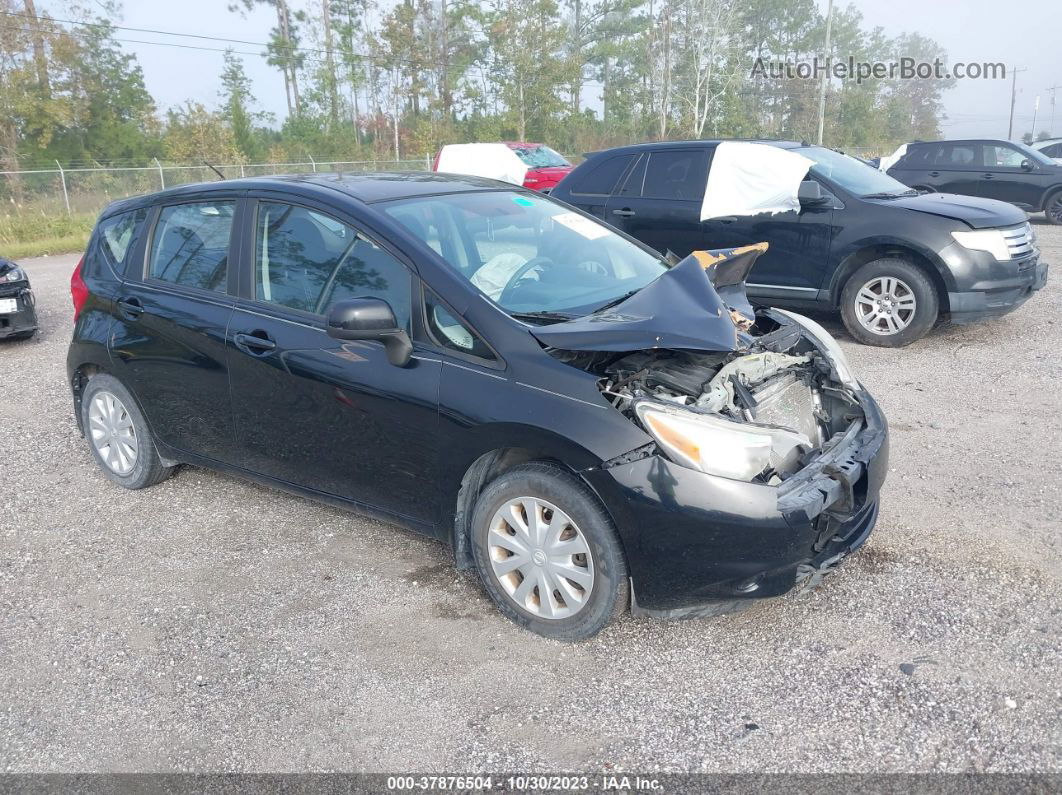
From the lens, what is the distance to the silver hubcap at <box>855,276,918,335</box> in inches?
284

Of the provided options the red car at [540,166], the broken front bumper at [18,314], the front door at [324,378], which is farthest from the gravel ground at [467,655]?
the red car at [540,166]

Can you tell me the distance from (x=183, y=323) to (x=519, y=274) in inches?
69.3

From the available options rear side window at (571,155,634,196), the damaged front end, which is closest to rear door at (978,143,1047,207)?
rear side window at (571,155,634,196)

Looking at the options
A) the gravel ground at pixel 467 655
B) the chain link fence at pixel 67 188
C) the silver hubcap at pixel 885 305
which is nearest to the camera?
the gravel ground at pixel 467 655

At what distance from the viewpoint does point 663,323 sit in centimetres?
302

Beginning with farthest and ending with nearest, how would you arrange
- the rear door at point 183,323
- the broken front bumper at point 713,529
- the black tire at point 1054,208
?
the black tire at point 1054,208
the rear door at point 183,323
the broken front bumper at point 713,529

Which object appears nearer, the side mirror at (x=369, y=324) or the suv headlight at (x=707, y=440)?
the suv headlight at (x=707, y=440)

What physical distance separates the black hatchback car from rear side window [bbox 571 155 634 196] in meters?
4.18

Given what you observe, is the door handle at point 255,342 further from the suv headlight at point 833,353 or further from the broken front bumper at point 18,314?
the broken front bumper at point 18,314

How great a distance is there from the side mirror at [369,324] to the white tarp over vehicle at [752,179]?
5.12 metres

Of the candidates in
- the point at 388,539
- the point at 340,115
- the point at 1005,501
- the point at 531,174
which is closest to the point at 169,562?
the point at 388,539

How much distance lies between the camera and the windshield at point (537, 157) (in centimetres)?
2142

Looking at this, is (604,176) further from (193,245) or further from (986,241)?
(193,245)

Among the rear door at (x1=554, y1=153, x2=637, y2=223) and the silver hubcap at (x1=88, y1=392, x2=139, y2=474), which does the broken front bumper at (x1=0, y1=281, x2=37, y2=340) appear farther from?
the rear door at (x1=554, y1=153, x2=637, y2=223)
